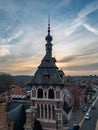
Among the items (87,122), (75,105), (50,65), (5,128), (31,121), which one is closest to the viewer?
(5,128)

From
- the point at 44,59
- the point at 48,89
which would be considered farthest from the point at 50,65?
the point at 48,89

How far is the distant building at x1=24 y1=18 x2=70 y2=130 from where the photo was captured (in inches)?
1152

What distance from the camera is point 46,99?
2958cm

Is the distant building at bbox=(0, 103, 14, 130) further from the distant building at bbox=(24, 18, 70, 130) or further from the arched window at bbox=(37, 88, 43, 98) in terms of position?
the arched window at bbox=(37, 88, 43, 98)

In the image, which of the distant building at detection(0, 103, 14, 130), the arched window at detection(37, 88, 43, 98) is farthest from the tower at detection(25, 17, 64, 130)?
the distant building at detection(0, 103, 14, 130)

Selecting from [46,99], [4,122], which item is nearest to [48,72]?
[46,99]

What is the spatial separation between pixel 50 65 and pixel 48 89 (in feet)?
10.8

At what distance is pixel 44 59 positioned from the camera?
31312 millimetres

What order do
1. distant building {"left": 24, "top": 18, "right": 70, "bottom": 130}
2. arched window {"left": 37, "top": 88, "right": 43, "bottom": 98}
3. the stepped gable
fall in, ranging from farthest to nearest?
arched window {"left": 37, "top": 88, "right": 43, "bottom": 98} → the stepped gable → distant building {"left": 24, "top": 18, "right": 70, "bottom": 130}

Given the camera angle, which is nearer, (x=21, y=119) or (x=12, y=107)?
(x=21, y=119)

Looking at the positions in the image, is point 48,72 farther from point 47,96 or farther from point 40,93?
point 47,96

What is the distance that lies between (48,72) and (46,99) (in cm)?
353

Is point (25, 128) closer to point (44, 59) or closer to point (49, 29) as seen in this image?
point (44, 59)

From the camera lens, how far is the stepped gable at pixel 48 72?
98.4 ft
